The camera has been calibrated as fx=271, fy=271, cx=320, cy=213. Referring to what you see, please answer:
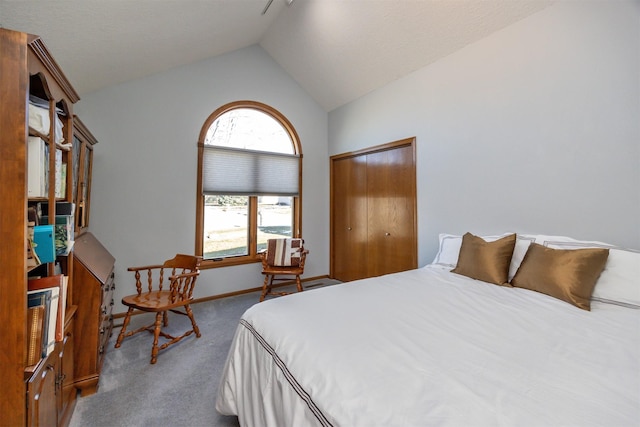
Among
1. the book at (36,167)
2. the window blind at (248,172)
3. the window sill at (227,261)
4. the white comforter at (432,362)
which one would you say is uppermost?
the window blind at (248,172)

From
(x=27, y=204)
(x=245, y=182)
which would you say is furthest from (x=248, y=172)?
(x=27, y=204)

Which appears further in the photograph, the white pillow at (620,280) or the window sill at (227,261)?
the window sill at (227,261)

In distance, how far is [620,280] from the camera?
1492 millimetres

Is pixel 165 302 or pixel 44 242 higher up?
pixel 44 242

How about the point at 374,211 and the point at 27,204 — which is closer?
the point at 27,204

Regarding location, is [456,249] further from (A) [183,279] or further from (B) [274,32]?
(B) [274,32]

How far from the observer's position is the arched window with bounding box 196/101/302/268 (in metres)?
3.36

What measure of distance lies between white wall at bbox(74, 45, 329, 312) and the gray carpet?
855mm

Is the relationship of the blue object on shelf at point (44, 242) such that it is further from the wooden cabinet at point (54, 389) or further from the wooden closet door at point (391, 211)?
the wooden closet door at point (391, 211)

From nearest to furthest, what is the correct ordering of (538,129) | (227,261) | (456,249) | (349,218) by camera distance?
1. (538,129)
2. (456,249)
3. (227,261)
4. (349,218)

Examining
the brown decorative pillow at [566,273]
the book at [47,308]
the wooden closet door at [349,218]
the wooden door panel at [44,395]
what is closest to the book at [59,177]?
the book at [47,308]

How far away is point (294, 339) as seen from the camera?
3.69 feet

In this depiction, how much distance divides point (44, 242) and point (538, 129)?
3.06 meters

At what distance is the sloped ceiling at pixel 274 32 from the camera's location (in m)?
1.75
